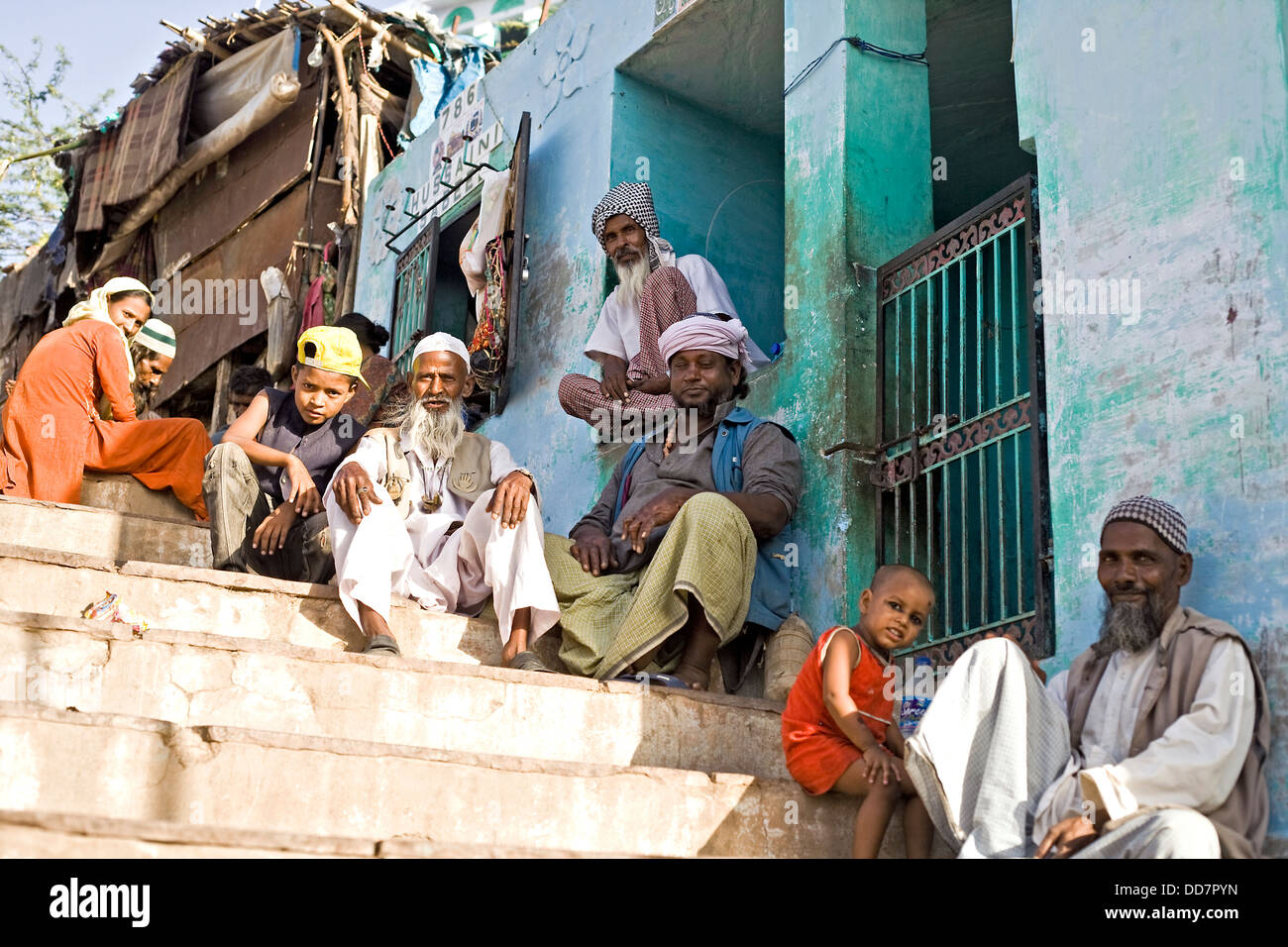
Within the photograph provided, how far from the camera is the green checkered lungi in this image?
16.1 ft

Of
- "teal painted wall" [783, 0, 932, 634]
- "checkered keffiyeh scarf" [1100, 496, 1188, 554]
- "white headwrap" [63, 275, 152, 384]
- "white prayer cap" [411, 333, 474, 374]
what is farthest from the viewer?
"white headwrap" [63, 275, 152, 384]

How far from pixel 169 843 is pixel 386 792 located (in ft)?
2.78

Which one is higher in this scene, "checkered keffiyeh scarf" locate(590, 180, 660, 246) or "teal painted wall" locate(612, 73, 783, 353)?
Result: "teal painted wall" locate(612, 73, 783, 353)

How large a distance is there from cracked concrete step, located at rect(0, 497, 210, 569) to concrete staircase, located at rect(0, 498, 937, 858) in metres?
1.19

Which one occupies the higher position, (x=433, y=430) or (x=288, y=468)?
(x=433, y=430)

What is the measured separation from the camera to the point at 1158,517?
396 cm

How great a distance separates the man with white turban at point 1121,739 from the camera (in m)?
3.32

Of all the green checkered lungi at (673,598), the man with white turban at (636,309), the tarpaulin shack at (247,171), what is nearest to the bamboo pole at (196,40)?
the tarpaulin shack at (247,171)

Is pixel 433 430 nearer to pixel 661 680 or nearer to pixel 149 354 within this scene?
pixel 661 680

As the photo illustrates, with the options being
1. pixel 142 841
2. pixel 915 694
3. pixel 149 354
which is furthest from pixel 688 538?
pixel 149 354

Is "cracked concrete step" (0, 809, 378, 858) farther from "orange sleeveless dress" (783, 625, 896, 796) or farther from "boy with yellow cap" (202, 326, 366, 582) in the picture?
"boy with yellow cap" (202, 326, 366, 582)
